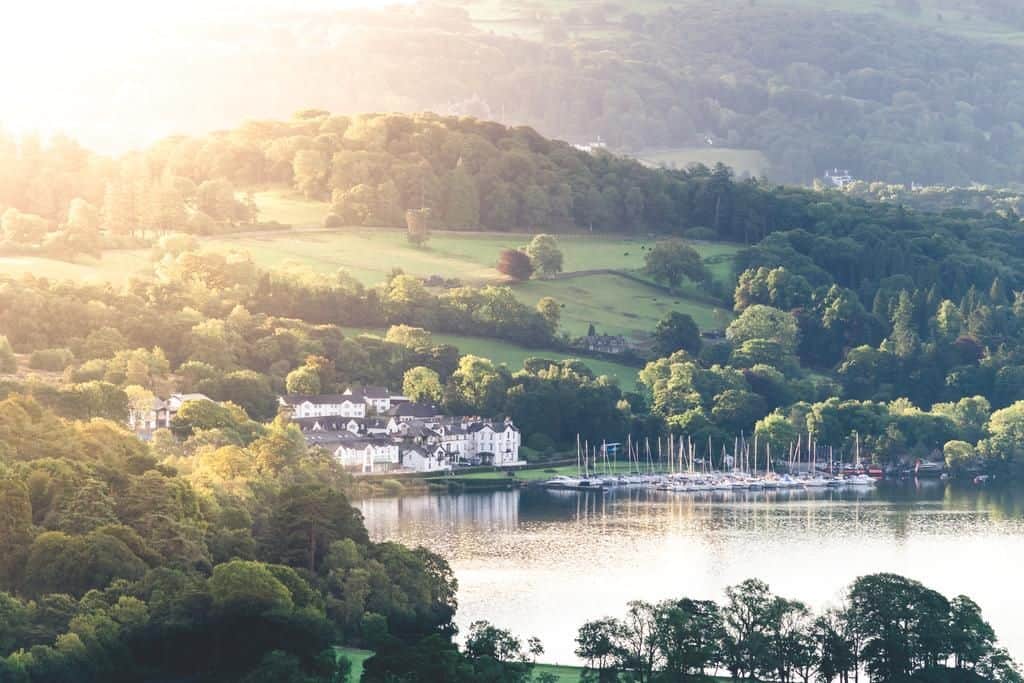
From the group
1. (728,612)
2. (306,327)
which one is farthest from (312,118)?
(728,612)

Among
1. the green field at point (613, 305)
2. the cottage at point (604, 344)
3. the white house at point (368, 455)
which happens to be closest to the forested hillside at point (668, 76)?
the green field at point (613, 305)

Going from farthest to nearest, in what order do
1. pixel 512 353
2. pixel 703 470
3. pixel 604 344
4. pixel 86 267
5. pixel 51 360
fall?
pixel 604 344 → pixel 86 267 → pixel 512 353 → pixel 703 470 → pixel 51 360

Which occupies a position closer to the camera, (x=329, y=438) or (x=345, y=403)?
(x=329, y=438)

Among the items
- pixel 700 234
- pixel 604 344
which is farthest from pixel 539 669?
pixel 700 234

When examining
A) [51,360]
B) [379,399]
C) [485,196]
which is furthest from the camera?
[485,196]

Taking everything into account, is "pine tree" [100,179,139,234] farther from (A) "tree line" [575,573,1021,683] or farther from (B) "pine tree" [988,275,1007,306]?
(A) "tree line" [575,573,1021,683]

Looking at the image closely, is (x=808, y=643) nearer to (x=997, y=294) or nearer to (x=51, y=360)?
(x=51, y=360)

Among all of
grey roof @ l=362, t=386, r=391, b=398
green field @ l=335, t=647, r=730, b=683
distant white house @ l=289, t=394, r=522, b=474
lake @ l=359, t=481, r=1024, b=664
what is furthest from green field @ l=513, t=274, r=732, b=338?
green field @ l=335, t=647, r=730, b=683
